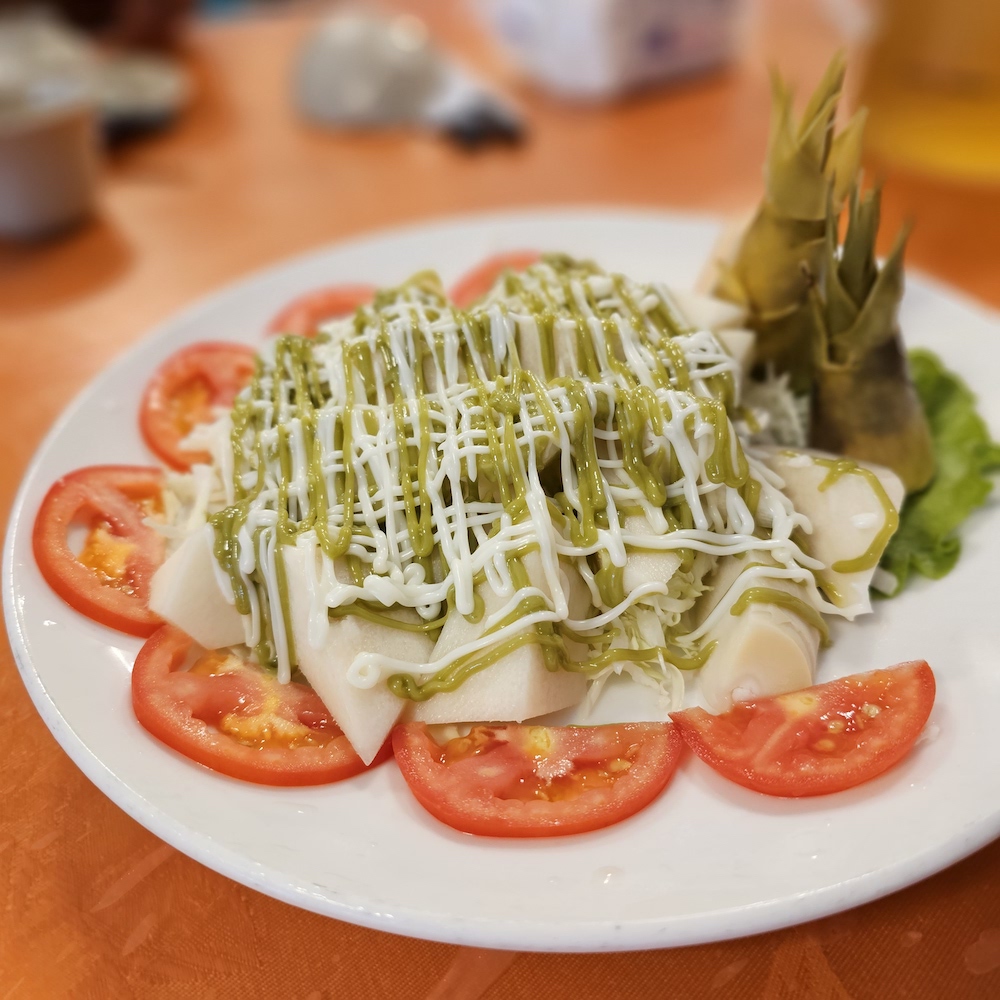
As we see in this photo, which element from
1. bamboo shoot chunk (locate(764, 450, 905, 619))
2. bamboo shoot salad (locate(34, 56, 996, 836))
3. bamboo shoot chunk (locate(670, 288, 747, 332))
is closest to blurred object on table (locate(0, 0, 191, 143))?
bamboo shoot salad (locate(34, 56, 996, 836))

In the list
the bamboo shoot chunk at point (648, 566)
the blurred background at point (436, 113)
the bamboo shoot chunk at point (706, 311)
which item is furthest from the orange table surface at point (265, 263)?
the bamboo shoot chunk at point (706, 311)

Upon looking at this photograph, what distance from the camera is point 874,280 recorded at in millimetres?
1834

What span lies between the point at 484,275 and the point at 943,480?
1.35 m

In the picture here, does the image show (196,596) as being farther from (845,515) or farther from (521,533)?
(845,515)

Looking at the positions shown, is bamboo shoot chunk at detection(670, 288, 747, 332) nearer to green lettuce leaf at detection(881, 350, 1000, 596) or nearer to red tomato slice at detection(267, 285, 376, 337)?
green lettuce leaf at detection(881, 350, 1000, 596)

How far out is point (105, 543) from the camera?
1804 mm

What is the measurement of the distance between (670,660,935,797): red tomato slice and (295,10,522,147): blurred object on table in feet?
10.9

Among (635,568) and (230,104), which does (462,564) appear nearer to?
(635,568)

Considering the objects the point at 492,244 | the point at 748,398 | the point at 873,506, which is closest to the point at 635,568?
the point at 873,506

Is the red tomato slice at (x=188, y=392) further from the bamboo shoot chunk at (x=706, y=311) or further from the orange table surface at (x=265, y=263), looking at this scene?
the bamboo shoot chunk at (x=706, y=311)

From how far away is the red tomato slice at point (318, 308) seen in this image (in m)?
2.46

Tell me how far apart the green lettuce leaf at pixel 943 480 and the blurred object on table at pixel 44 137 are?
3.04 meters

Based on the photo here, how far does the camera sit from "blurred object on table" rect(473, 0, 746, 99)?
3.94m

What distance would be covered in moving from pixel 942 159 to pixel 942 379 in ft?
5.88
